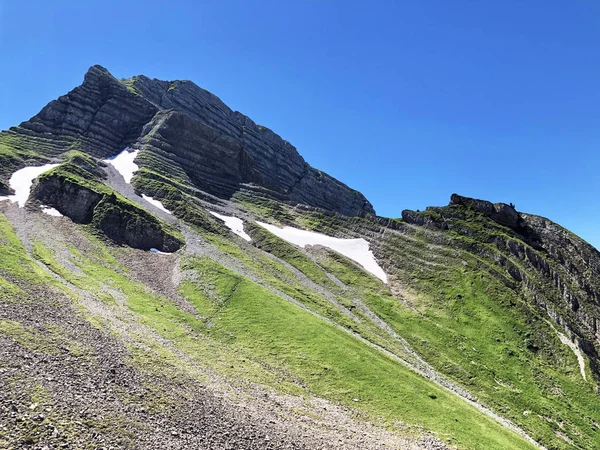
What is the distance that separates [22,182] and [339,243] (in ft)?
325

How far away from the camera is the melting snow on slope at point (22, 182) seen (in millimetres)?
97375

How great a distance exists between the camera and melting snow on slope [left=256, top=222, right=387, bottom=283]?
113075 mm

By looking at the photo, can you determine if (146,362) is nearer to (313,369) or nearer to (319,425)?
(319,425)

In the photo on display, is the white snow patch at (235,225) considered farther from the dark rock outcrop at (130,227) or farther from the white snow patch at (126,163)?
the white snow patch at (126,163)

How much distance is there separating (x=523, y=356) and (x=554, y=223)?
6177 cm

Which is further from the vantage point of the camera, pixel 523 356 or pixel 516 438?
pixel 523 356

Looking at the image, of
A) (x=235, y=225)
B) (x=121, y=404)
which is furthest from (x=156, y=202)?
(x=121, y=404)

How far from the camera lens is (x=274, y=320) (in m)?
62.2

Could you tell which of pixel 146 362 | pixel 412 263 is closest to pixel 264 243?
pixel 412 263

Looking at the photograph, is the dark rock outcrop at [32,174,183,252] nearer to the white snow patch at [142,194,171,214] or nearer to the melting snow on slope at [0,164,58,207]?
the melting snow on slope at [0,164,58,207]

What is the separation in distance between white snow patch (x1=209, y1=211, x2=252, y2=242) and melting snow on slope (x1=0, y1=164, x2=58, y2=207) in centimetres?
5503

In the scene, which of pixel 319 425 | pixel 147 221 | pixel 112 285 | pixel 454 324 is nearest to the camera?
pixel 319 425

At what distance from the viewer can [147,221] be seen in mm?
98312

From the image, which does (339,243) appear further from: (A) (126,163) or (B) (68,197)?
(A) (126,163)
